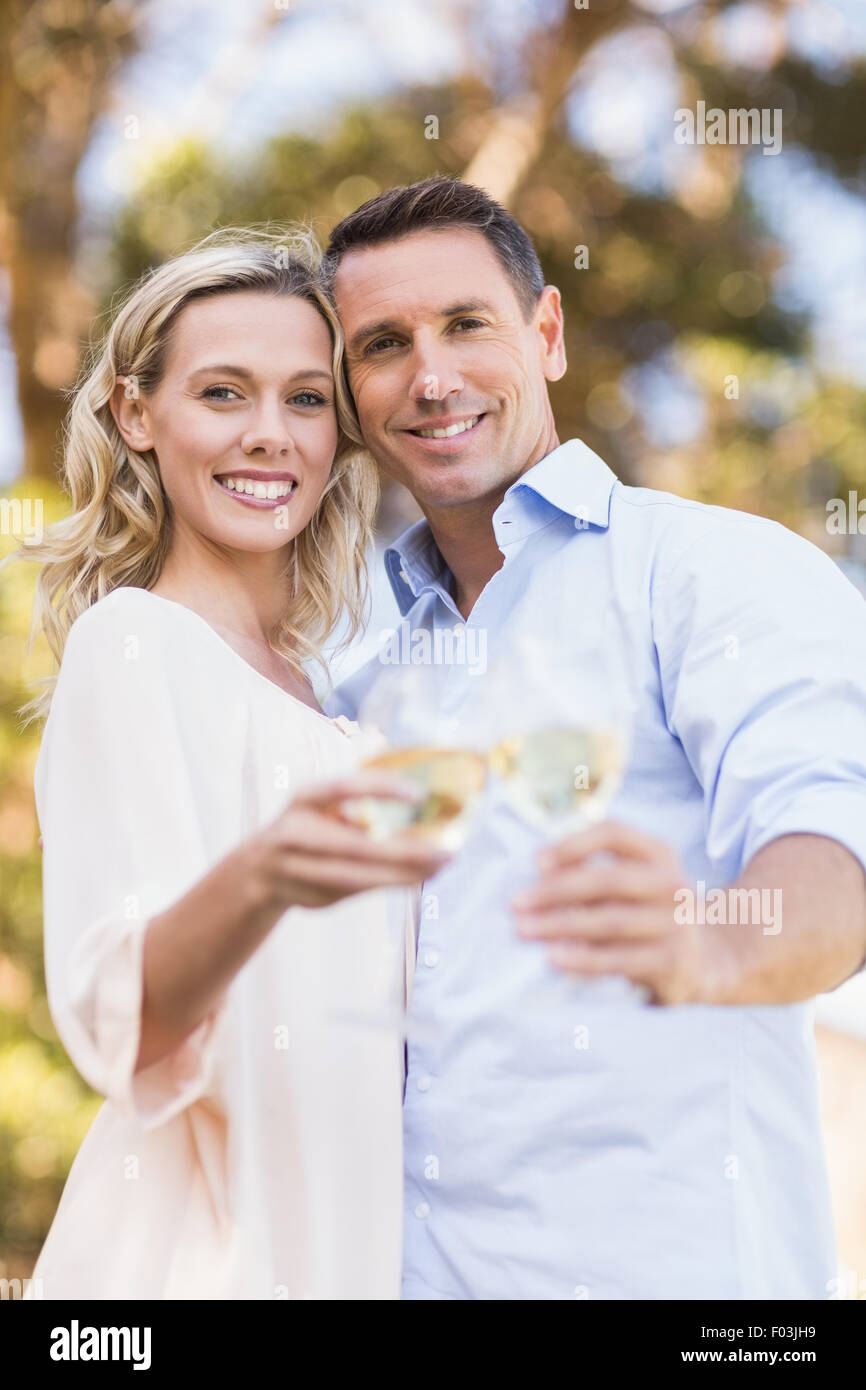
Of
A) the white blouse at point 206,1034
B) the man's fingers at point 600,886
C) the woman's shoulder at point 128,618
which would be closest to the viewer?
the man's fingers at point 600,886

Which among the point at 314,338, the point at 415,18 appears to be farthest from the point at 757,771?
the point at 415,18

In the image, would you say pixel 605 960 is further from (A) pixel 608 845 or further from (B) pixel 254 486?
(B) pixel 254 486

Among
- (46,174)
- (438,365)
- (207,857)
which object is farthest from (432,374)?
(46,174)

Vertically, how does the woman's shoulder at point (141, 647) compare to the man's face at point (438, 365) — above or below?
below

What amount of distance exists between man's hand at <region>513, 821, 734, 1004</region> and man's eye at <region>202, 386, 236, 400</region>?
0.82m

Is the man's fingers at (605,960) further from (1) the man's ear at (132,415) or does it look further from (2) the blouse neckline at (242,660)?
→ (1) the man's ear at (132,415)

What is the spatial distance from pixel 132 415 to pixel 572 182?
8.97 feet

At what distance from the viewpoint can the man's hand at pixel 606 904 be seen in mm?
737

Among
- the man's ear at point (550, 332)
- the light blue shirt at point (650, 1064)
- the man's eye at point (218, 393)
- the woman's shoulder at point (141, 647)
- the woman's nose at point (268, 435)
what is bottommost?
the light blue shirt at point (650, 1064)

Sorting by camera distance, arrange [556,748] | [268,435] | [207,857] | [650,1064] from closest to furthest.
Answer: [556,748] → [207,857] → [650,1064] → [268,435]

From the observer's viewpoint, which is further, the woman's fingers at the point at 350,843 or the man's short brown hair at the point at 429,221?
the man's short brown hair at the point at 429,221

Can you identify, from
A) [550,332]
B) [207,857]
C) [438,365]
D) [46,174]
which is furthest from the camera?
[46,174]

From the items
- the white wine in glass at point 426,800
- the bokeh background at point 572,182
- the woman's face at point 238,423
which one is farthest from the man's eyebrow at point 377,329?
the bokeh background at point 572,182

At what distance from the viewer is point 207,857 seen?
1.12 metres
